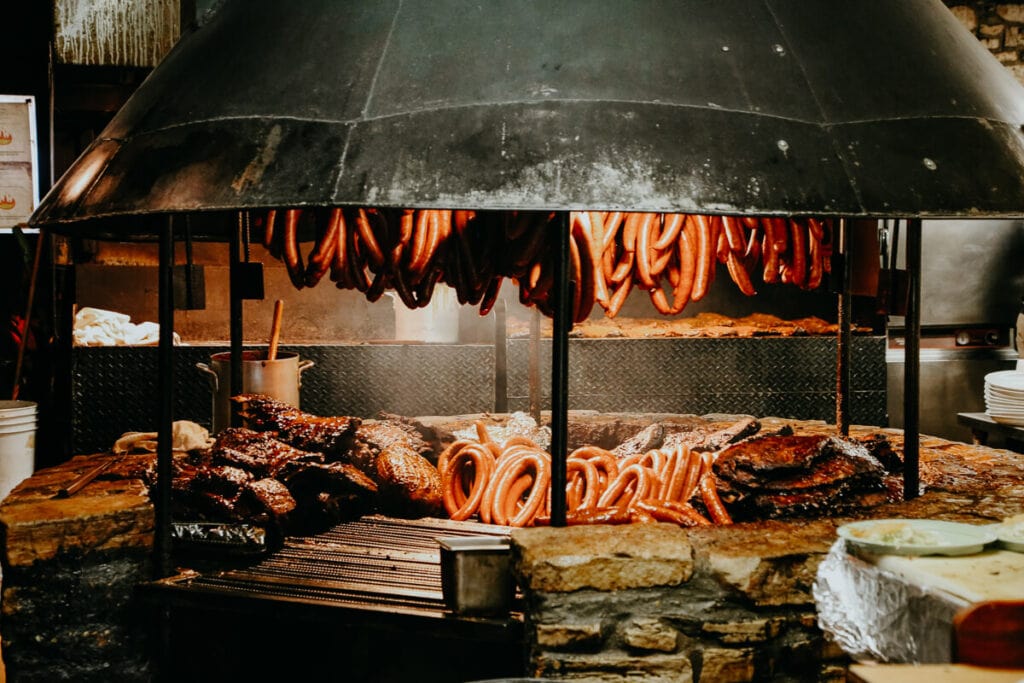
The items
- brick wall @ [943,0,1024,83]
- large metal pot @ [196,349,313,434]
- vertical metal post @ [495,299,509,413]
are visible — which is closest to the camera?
large metal pot @ [196,349,313,434]

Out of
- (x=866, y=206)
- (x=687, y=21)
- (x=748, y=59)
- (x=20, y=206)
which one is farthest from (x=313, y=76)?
(x=20, y=206)

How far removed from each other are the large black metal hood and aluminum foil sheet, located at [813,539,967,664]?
1.18 meters

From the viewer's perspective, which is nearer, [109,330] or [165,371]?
[165,371]

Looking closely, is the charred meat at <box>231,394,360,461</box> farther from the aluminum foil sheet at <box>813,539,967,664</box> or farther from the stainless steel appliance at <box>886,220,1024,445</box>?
the stainless steel appliance at <box>886,220,1024,445</box>

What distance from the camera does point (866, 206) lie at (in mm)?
2984

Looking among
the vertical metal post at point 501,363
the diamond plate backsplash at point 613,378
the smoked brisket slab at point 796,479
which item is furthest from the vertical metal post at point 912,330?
the diamond plate backsplash at point 613,378

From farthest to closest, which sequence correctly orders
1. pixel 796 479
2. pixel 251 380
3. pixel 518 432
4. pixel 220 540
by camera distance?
pixel 518 432, pixel 251 380, pixel 220 540, pixel 796 479

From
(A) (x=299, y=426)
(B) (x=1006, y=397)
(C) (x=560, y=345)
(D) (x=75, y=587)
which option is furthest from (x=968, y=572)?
(B) (x=1006, y=397)

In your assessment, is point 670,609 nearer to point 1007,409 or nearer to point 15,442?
point 1007,409

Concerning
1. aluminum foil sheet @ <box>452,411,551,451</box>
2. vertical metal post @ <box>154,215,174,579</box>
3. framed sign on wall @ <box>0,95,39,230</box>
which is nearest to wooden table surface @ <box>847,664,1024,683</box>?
vertical metal post @ <box>154,215,174,579</box>

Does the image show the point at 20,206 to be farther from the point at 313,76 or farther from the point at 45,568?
the point at 313,76

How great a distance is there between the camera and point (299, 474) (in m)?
4.75

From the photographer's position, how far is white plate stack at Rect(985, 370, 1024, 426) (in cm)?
655

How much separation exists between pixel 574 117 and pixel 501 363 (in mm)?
4916
